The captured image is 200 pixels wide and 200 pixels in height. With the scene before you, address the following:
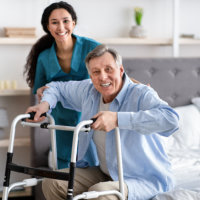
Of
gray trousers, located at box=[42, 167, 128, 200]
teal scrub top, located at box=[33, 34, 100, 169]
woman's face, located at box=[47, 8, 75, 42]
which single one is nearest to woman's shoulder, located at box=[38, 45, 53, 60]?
teal scrub top, located at box=[33, 34, 100, 169]

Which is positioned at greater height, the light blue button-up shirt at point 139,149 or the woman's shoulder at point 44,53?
the woman's shoulder at point 44,53

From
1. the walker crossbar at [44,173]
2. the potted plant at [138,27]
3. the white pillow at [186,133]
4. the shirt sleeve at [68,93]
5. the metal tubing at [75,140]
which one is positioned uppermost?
the potted plant at [138,27]

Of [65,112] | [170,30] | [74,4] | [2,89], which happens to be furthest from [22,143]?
[170,30]

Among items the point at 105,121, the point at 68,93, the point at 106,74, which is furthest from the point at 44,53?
the point at 105,121

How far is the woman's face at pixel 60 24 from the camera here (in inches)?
96.8

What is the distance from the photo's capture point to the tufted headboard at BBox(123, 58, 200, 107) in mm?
3561

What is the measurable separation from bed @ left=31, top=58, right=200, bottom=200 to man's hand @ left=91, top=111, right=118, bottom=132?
0.93 meters

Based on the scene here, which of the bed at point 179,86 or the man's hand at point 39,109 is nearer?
the man's hand at point 39,109

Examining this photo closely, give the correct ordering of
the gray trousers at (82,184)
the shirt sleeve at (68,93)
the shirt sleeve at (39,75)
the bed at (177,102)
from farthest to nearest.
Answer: the bed at (177,102) < the shirt sleeve at (39,75) < the shirt sleeve at (68,93) < the gray trousers at (82,184)

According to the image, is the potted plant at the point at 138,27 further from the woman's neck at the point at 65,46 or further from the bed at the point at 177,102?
the woman's neck at the point at 65,46

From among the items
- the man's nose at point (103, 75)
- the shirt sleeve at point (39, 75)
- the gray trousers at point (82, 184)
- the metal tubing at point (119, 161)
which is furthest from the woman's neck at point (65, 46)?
the metal tubing at point (119, 161)

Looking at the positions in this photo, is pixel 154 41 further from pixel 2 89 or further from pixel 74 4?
pixel 2 89

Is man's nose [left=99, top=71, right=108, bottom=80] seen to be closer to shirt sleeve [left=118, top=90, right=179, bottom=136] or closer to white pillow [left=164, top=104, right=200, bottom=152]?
shirt sleeve [left=118, top=90, right=179, bottom=136]

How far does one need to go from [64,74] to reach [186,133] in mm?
A: 1161
